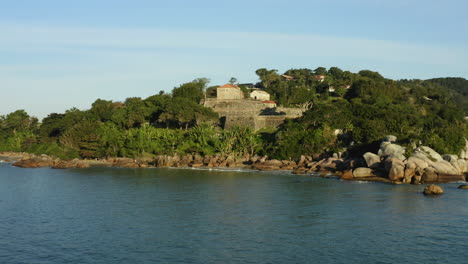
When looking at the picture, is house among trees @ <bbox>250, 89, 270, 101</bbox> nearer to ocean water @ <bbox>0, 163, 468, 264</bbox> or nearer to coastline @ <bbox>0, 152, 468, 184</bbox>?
coastline @ <bbox>0, 152, 468, 184</bbox>

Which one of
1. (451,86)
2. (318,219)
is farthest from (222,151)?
(451,86)

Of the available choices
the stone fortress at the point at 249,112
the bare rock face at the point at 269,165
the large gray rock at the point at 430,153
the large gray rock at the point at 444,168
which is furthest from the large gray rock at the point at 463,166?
the stone fortress at the point at 249,112

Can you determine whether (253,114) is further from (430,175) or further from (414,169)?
(430,175)

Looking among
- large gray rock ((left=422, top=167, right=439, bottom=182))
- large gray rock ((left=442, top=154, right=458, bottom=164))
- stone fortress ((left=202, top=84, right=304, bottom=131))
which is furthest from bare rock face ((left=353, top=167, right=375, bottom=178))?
stone fortress ((left=202, top=84, right=304, bottom=131))

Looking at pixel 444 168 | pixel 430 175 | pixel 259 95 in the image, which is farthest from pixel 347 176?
pixel 259 95

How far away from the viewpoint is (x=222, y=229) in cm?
2744

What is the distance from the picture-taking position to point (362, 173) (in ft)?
168

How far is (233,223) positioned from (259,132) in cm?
4986

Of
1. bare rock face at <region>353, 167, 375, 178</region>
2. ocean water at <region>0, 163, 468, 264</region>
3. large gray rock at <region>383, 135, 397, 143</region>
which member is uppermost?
large gray rock at <region>383, 135, 397, 143</region>

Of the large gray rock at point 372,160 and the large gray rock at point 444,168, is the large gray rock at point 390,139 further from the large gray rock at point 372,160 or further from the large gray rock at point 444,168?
the large gray rock at point 444,168

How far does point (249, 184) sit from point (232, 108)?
39746mm

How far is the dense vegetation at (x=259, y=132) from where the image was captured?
211 feet

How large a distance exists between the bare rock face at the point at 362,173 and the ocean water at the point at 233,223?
13.7 ft

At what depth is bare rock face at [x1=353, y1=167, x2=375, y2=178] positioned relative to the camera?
51.0 meters
